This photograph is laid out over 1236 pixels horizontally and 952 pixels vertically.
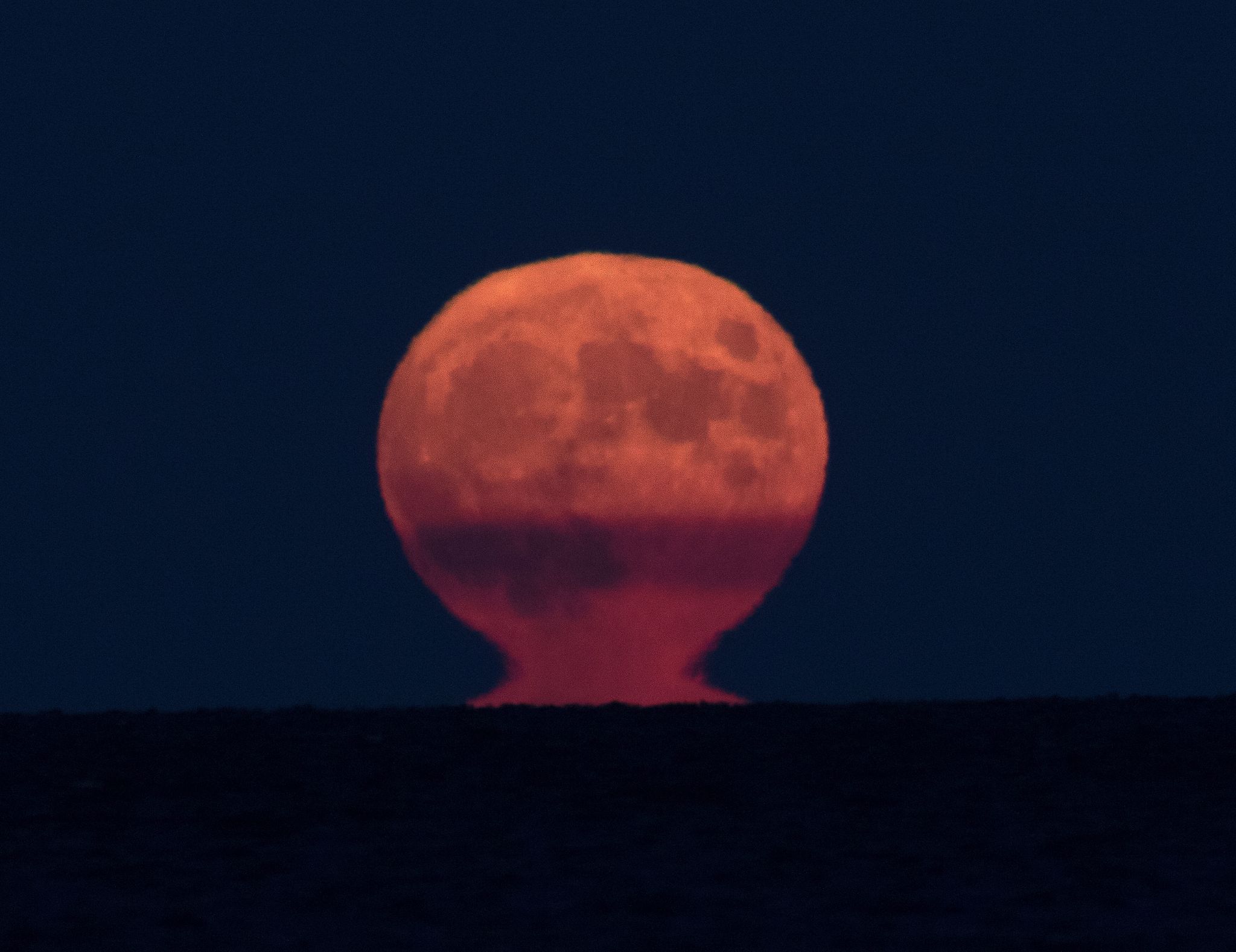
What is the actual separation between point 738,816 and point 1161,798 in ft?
32.1

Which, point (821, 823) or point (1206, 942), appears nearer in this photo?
point (1206, 942)

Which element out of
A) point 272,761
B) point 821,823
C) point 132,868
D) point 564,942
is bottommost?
point 564,942

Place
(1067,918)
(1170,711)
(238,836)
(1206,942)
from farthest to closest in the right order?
(1170,711) < (238,836) < (1067,918) < (1206,942)

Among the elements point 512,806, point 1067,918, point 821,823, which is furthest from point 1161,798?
point 1067,918

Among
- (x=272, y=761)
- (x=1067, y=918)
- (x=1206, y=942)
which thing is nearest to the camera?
(x=1206, y=942)

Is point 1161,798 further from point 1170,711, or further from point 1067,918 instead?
point 1170,711

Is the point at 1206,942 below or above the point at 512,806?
below

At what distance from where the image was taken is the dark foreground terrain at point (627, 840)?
31.3 meters

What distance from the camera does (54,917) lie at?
3253 cm

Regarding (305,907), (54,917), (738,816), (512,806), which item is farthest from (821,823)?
(54,917)

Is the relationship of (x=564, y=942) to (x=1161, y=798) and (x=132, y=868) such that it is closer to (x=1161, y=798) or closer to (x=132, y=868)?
(x=132, y=868)

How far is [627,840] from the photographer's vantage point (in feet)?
138

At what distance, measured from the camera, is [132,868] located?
127ft

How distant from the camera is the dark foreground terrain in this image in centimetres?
3130
